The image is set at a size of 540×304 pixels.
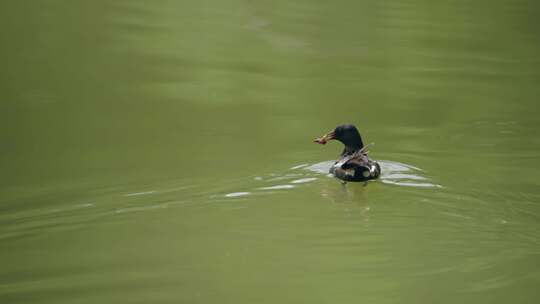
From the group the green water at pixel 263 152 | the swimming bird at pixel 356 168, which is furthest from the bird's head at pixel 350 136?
the green water at pixel 263 152

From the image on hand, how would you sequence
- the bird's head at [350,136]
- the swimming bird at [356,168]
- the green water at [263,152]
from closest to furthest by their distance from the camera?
1. the green water at [263,152]
2. the swimming bird at [356,168]
3. the bird's head at [350,136]

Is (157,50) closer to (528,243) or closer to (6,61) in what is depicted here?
(6,61)

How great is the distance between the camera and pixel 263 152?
39.3 ft

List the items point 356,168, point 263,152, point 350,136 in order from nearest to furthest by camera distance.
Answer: point 356,168, point 350,136, point 263,152

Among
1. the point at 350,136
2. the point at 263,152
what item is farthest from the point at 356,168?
the point at 263,152

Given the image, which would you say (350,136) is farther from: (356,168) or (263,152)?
(356,168)

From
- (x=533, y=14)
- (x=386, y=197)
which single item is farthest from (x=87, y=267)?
(x=533, y=14)

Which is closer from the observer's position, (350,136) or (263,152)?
(350,136)

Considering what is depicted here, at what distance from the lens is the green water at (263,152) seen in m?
8.03

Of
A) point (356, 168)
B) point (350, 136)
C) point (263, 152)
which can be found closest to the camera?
point (356, 168)

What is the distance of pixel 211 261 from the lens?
8.30 metres

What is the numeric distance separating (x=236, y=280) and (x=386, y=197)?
7.68 ft

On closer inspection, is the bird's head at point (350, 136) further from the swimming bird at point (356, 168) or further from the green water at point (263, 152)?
the green water at point (263, 152)

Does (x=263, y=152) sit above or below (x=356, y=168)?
above
